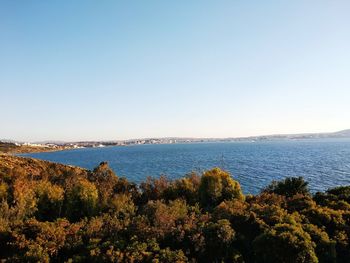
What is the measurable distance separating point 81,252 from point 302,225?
1136 cm

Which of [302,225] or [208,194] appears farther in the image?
[208,194]

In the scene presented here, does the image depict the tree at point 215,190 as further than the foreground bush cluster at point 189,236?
Yes

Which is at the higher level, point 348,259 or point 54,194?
point 54,194

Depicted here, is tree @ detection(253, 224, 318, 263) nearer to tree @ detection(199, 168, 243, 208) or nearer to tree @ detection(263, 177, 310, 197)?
tree @ detection(199, 168, 243, 208)

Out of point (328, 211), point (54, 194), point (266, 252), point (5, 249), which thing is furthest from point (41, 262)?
point (328, 211)

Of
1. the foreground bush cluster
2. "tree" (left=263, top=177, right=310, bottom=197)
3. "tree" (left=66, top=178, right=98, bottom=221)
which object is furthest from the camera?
"tree" (left=263, top=177, right=310, bottom=197)

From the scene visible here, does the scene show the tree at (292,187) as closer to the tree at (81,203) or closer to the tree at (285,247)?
the tree at (285,247)

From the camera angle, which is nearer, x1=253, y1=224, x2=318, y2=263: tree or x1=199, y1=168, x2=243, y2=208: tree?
x1=253, y1=224, x2=318, y2=263: tree

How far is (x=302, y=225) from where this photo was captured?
17.7 metres

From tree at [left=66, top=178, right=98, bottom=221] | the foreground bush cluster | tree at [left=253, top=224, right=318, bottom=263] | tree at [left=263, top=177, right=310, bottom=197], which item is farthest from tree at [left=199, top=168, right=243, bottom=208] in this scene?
tree at [left=253, top=224, right=318, bottom=263]

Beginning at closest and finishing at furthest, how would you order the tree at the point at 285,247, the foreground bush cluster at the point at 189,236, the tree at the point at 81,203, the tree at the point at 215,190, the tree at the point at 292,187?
1. the foreground bush cluster at the point at 189,236
2. the tree at the point at 285,247
3. the tree at the point at 81,203
4. the tree at the point at 215,190
5. the tree at the point at 292,187

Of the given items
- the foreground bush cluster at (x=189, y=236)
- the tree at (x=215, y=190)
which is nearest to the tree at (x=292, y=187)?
the tree at (x=215, y=190)

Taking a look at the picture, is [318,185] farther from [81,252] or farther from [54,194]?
[81,252]

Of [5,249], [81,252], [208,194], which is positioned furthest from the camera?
[208,194]
